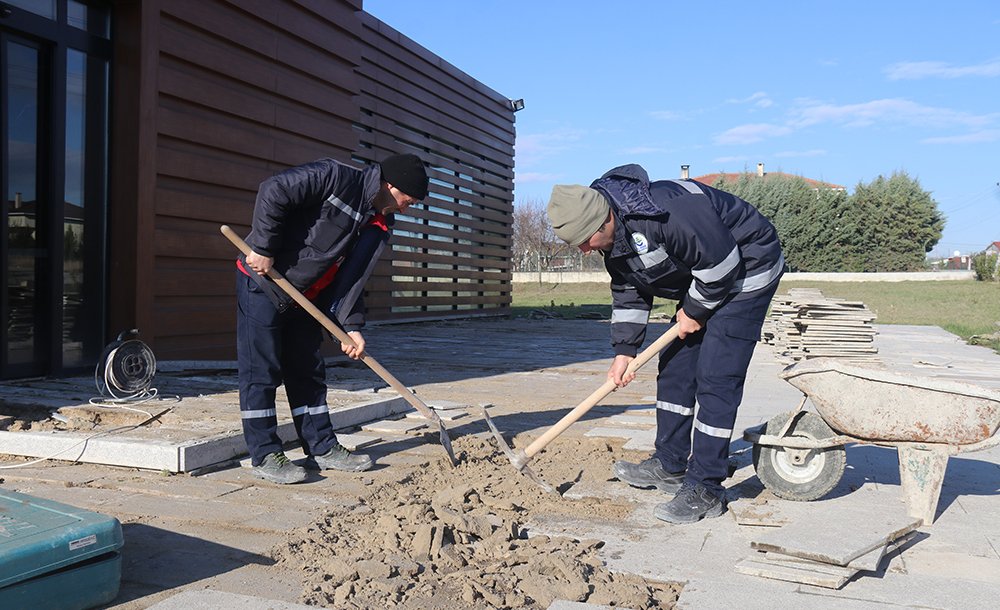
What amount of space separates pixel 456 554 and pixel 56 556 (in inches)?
51.2

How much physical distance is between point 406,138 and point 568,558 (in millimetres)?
13614

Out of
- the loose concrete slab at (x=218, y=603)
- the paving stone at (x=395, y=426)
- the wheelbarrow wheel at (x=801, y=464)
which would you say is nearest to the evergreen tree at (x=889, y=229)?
the paving stone at (x=395, y=426)

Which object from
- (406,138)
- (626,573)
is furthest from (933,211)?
(626,573)

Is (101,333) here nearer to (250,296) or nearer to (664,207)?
(250,296)

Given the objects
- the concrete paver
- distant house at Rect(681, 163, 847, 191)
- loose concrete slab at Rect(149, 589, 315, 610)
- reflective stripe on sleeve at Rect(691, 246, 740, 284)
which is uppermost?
distant house at Rect(681, 163, 847, 191)

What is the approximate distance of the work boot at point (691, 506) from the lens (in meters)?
3.51

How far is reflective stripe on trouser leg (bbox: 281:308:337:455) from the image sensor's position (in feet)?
14.0

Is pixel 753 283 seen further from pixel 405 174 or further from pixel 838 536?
pixel 405 174

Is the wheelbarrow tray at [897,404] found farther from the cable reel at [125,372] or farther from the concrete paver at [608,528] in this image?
the cable reel at [125,372]

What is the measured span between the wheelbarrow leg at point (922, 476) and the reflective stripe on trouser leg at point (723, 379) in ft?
2.50

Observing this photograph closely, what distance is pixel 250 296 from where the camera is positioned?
3.98 meters

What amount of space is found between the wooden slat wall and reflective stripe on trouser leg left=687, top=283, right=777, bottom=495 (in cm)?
1090

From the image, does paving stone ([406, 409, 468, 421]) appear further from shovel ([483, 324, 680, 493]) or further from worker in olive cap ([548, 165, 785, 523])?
worker in olive cap ([548, 165, 785, 523])

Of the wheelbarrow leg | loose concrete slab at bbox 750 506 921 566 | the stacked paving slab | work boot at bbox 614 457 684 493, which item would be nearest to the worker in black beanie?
work boot at bbox 614 457 684 493
